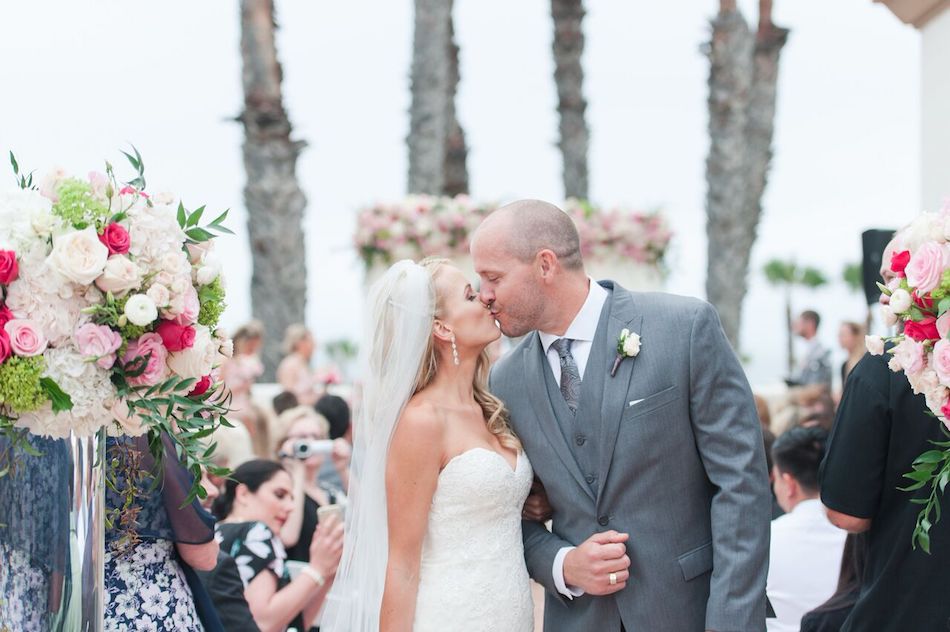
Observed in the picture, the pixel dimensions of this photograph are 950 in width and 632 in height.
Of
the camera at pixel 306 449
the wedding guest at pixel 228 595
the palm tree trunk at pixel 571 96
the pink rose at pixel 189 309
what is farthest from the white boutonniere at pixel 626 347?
the palm tree trunk at pixel 571 96

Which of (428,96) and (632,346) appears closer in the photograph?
(632,346)

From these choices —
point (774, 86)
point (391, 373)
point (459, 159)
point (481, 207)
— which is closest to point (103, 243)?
point (391, 373)

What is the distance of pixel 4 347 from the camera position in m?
2.60

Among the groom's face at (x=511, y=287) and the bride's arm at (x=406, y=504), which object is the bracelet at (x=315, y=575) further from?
the groom's face at (x=511, y=287)

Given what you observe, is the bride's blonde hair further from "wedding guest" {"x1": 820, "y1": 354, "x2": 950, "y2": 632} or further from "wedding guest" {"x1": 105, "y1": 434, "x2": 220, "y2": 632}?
"wedding guest" {"x1": 820, "y1": 354, "x2": 950, "y2": 632}

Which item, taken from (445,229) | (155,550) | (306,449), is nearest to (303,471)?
(306,449)

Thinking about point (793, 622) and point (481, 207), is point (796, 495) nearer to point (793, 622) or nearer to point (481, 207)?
point (793, 622)

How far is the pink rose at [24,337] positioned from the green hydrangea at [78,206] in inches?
10.3

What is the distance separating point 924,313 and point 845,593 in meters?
1.46

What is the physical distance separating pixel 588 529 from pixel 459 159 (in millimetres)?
13238

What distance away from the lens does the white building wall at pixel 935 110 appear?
6082 millimetres

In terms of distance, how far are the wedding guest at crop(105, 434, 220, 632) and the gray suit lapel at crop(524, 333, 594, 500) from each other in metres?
1.13

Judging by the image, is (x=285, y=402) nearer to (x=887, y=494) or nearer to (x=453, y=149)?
(x=887, y=494)

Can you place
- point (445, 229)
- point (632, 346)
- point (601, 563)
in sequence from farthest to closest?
point (445, 229) < point (632, 346) < point (601, 563)
